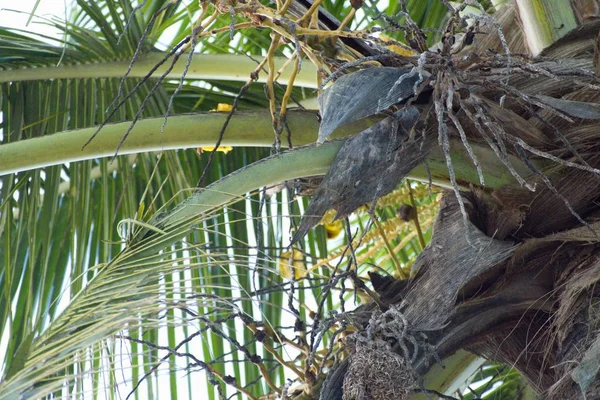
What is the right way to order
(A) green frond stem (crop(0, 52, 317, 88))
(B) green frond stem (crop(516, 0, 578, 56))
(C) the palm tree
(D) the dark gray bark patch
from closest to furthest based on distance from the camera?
(C) the palm tree
(D) the dark gray bark patch
(B) green frond stem (crop(516, 0, 578, 56))
(A) green frond stem (crop(0, 52, 317, 88))

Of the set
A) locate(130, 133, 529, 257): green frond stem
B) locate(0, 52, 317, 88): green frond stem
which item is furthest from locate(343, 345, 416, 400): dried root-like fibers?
locate(0, 52, 317, 88): green frond stem

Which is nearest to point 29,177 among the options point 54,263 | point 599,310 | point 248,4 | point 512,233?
point 54,263

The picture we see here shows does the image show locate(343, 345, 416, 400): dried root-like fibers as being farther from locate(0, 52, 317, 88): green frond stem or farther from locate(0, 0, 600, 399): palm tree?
locate(0, 52, 317, 88): green frond stem

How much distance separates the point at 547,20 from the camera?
133 centimetres

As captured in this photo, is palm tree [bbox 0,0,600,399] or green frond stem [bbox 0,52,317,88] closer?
palm tree [bbox 0,0,600,399]

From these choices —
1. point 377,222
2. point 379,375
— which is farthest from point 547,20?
point 379,375

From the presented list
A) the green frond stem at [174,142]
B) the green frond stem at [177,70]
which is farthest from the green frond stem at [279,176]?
the green frond stem at [177,70]

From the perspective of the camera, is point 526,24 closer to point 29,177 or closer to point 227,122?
point 227,122

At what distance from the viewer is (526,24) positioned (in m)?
1.35

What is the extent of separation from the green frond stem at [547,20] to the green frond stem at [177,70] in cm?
33

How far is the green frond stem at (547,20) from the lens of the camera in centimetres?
132

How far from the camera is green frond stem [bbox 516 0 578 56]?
132cm

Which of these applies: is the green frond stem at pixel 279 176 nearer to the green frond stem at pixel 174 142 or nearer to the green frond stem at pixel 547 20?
the green frond stem at pixel 174 142

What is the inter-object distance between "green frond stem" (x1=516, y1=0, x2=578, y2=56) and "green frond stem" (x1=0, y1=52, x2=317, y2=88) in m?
0.33
